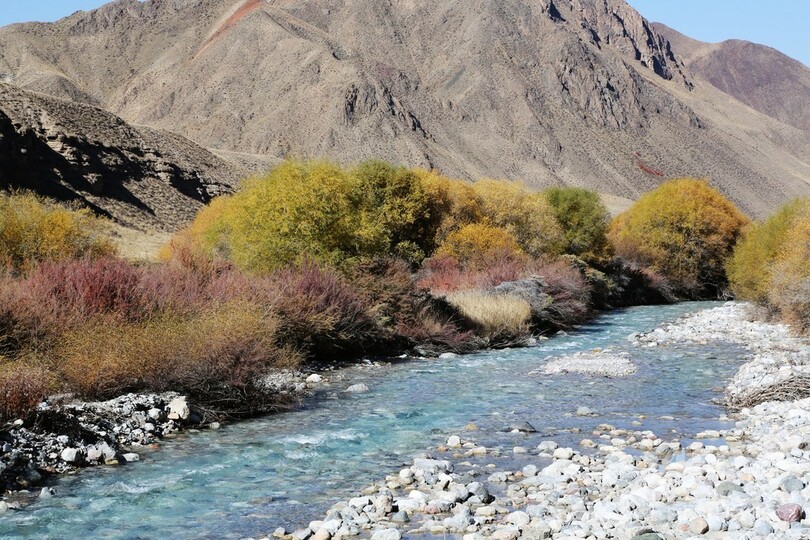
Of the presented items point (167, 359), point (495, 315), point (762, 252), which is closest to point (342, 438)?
point (167, 359)

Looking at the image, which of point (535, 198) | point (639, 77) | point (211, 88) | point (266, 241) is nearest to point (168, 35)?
point (211, 88)

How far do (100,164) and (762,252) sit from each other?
1828 inches

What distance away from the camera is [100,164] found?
58.2m

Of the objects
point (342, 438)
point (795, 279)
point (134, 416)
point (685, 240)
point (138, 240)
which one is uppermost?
point (685, 240)

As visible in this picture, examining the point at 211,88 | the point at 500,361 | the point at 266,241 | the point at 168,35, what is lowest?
the point at 500,361

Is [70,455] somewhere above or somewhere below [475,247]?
below

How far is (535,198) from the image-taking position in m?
42.9

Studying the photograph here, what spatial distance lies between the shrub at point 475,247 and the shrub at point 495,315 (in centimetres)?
824

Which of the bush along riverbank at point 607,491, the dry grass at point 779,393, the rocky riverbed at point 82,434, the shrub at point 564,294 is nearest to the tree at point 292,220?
the shrub at point 564,294

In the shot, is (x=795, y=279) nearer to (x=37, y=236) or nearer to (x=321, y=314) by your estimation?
(x=321, y=314)

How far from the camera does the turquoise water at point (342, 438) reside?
856 cm

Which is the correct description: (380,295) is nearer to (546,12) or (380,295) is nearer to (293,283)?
(293,283)

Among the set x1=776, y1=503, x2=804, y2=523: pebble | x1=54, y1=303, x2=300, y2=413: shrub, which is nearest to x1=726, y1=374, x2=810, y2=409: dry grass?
x1=776, y1=503, x2=804, y2=523: pebble

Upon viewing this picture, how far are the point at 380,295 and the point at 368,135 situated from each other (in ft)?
283
